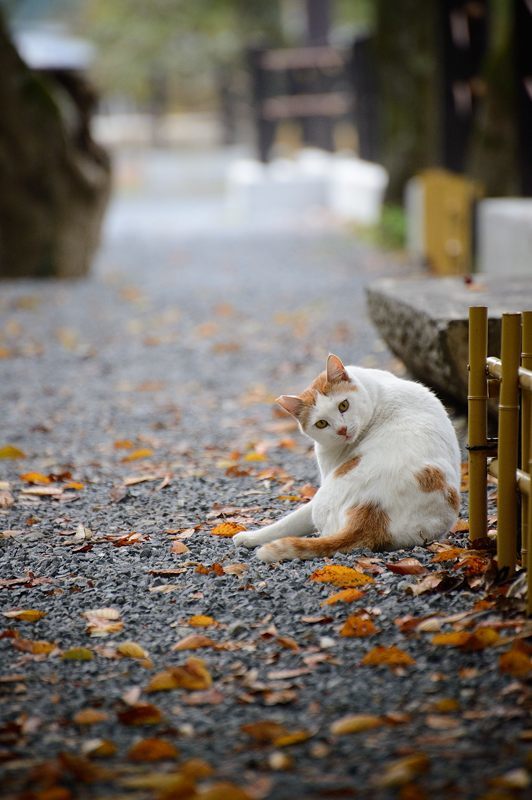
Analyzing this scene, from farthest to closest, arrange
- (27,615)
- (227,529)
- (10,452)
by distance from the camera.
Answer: (10,452) → (227,529) → (27,615)

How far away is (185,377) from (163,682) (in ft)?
17.7

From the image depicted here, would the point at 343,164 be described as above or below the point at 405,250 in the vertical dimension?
above

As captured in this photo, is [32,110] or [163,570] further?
[32,110]

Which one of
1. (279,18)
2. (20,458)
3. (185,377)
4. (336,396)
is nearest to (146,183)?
(279,18)

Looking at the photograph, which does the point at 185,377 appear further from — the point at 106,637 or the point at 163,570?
the point at 106,637

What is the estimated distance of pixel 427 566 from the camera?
368 centimetres

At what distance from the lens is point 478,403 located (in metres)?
3.72

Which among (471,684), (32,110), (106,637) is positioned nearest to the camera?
(471,684)

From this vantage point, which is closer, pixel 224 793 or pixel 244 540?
pixel 224 793

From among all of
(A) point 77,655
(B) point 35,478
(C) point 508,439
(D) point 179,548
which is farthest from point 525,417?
(B) point 35,478

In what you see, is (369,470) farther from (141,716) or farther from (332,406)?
(141,716)

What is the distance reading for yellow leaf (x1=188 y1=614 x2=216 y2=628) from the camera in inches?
135

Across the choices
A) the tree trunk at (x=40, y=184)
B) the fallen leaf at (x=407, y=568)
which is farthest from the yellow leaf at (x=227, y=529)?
the tree trunk at (x=40, y=184)

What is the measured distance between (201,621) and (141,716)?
2.05ft
